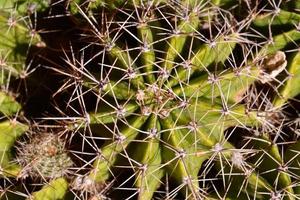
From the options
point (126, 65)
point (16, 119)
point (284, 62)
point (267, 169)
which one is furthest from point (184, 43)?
point (16, 119)

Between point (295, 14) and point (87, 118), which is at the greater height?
point (295, 14)

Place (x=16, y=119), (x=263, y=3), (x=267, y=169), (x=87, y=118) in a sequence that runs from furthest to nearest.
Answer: (x=263, y=3), (x=16, y=119), (x=267, y=169), (x=87, y=118)

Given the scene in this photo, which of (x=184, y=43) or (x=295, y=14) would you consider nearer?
(x=184, y=43)

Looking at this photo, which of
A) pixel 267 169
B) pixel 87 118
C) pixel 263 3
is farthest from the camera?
pixel 263 3

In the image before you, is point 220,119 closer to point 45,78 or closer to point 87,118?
point 87,118

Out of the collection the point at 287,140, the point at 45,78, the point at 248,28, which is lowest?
the point at 287,140

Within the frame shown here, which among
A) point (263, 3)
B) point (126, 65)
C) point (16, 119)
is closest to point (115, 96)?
point (126, 65)

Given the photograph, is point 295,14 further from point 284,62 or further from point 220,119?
point 220,119
